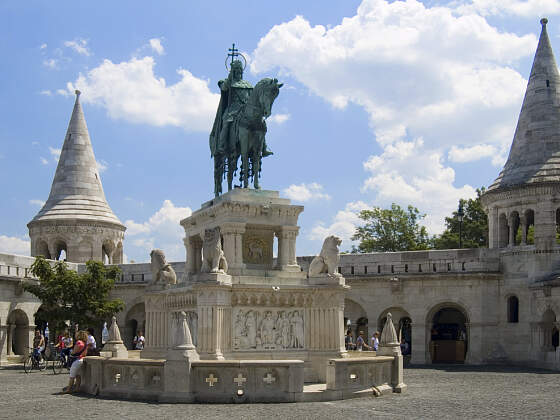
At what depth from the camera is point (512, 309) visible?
30.1 meters

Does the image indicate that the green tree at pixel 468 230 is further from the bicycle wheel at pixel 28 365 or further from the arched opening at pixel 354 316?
the bicycle wheel at pixel 28 365

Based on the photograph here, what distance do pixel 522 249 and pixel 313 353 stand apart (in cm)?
1522

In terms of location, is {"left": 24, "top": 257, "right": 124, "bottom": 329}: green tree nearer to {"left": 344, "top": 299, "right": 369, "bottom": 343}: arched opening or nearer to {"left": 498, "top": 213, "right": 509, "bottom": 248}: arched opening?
{"left": 344, "top": 299, "right": 369, "bottom": 343}: arched opening

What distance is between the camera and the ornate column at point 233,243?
17.2 metres

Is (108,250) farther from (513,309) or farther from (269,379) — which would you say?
(269,379)

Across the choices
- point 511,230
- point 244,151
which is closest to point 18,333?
point 244,151

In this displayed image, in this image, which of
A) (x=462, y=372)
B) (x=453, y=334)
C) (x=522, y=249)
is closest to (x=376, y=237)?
(x=453, y=334)

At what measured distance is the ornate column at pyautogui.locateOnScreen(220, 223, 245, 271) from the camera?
17156 millimetres

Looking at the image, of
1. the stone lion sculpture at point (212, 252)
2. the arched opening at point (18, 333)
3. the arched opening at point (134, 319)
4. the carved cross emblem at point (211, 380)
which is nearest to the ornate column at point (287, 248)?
the stone lion sculpture at point (212, 252)

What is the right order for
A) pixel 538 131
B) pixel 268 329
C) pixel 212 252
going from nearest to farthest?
1. pixel 212 252
2. pixel 268 329
3. pixel 538 131

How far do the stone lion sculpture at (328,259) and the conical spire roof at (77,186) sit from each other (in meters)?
20.8

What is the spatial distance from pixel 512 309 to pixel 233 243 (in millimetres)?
16354

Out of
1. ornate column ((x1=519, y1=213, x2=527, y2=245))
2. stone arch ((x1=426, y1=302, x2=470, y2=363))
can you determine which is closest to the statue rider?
ornate column ((x1=519, y1=213, x2=527, y2=245))

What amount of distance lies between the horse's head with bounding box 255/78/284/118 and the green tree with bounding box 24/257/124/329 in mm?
13460
